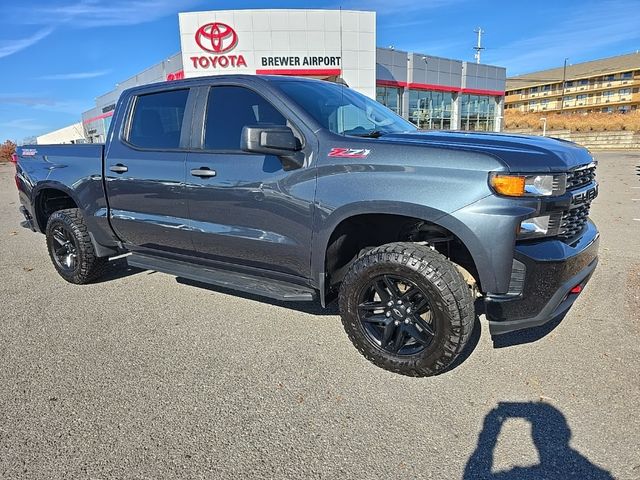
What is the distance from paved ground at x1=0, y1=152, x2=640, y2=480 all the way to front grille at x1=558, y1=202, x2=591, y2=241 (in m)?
0.89

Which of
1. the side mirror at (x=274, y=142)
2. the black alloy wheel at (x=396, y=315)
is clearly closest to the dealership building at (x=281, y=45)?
the side mirror at (x=274, y=142)

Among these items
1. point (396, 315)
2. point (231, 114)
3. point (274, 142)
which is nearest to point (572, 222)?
point (396, 315)

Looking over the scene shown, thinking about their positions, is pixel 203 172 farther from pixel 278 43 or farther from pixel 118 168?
pixel 278 43

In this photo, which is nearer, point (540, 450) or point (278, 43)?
point (540, 450)

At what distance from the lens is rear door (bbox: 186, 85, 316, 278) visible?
3.12m

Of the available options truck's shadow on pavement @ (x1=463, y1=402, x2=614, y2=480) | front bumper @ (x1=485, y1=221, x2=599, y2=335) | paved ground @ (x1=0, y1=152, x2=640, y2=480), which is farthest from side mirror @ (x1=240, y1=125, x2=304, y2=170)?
truck's shadow on pavement @ (x1=463, y1=402, x2=614, y2=480)

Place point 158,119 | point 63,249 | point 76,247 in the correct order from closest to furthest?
point 158,119, point 76,247, point 63,249

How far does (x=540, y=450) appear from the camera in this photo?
221 cm

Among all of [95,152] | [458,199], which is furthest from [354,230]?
[95,152]

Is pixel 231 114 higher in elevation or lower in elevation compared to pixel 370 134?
higher

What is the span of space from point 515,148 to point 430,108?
34.4 metres

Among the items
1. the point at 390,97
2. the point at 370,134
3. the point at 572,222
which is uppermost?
the point at 390,97

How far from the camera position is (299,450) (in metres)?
2.26

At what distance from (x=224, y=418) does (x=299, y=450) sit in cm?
52
